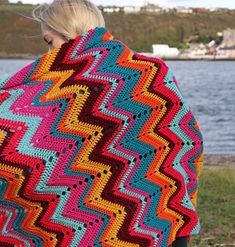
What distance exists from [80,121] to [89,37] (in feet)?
0.83

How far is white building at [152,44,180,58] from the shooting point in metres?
89.3

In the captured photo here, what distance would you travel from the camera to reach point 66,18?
210 cm

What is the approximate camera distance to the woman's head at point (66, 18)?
2.11 meters

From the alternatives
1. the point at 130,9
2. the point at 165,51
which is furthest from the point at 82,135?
the point at 165,51

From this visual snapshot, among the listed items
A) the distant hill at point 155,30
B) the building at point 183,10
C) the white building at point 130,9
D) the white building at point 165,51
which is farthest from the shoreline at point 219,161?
the building at point 183,10

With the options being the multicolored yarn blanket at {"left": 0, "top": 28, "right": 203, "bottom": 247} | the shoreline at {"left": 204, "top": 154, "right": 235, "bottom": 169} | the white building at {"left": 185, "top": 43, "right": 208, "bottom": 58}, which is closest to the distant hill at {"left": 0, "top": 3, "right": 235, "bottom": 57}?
the white building at {"left": 185, "top": 43, "right": 208, "bottom": 58}

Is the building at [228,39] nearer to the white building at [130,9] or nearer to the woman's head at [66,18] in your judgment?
the white building at [130,9]

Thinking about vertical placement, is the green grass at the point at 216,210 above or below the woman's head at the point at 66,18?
below

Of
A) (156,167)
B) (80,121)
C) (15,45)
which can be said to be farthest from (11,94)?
(15,45)

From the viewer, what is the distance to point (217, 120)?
24.2m

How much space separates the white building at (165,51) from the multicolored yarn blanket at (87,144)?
84.5 meters

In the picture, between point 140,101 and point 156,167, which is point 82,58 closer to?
point 140,101

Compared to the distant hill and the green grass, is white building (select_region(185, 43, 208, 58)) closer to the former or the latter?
the distant hill

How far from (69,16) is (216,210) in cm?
433
